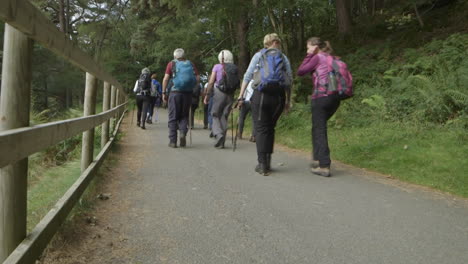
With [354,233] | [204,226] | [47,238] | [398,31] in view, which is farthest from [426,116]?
[398,31]

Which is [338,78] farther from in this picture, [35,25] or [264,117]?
[35,25]

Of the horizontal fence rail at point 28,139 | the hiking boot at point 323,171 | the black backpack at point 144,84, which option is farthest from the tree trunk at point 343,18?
the horizontal fence rail at point 28,139

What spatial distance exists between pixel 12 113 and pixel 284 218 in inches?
94.1

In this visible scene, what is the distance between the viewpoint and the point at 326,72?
539 centimetres

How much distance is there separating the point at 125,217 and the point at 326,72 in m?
3.26

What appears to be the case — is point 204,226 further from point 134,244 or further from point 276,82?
point 276,82

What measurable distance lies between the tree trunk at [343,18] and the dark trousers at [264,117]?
469 inches

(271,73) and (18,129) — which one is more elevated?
(271,73)

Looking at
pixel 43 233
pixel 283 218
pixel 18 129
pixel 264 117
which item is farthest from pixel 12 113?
pixel 264 117

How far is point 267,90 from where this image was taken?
5.54m

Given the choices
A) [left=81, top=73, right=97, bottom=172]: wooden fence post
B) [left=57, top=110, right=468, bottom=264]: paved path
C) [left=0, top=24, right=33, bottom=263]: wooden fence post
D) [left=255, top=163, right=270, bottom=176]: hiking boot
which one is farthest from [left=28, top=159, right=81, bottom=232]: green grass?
[left=255, top=163, right=270, bottom=176]: hiking boot

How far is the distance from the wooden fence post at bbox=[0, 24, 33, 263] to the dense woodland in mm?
1392

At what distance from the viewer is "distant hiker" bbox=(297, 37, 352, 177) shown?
17.7ft

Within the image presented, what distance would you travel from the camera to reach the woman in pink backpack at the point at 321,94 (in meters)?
5.41
